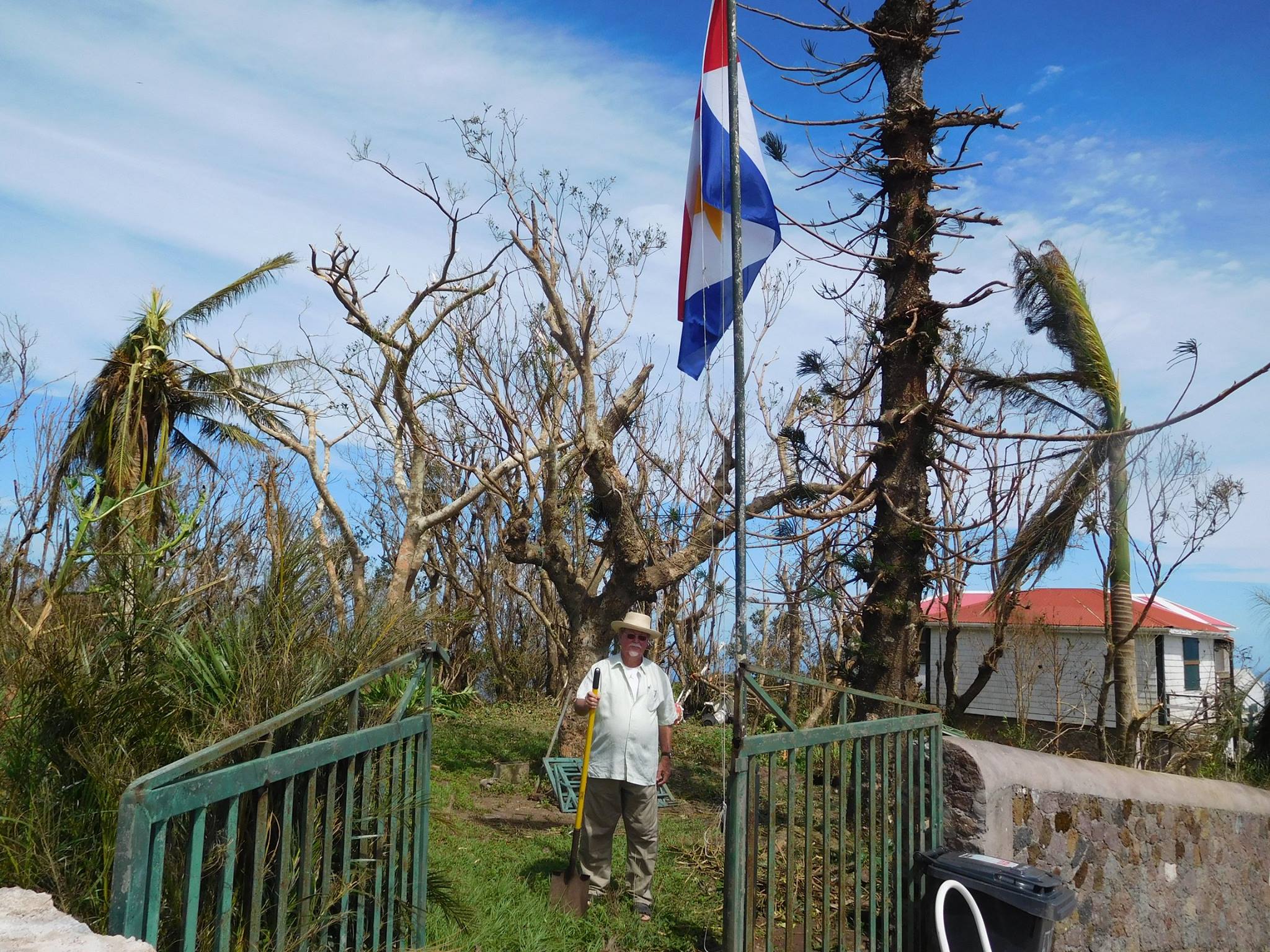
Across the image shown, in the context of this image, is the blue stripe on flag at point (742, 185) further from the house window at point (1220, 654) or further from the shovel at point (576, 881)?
the house window at point (1220, 654)

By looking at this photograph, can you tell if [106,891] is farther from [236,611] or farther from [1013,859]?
[1013,859]

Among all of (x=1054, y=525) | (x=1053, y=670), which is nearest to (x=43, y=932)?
(x=1054, y=525)

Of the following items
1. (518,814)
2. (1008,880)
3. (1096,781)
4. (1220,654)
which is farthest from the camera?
(1220,654)

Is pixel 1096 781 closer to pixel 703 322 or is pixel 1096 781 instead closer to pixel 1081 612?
pixel 703 322

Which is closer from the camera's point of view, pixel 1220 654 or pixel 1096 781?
pixel 1096 781

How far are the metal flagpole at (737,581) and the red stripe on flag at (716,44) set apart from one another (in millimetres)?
242

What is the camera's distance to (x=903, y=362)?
8.43 meters

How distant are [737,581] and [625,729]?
56.1 inches

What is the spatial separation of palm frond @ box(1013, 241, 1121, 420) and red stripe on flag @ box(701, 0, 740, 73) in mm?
9617

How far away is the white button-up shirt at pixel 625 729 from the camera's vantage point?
592 centimetres

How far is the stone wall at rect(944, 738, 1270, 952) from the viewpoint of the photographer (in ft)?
18.0

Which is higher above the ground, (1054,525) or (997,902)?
(1054,525)

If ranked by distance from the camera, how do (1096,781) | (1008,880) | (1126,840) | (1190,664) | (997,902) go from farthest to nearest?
(1190,664) < (1126,840) < (1096,781) < (997,902) < (1008,880)

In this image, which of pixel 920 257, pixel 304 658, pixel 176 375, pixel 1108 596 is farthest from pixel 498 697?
pixel 304 658
